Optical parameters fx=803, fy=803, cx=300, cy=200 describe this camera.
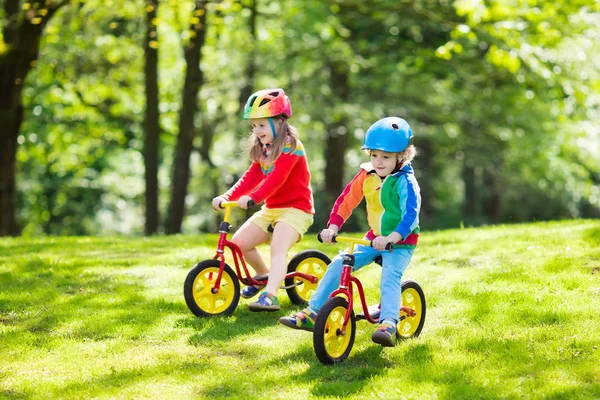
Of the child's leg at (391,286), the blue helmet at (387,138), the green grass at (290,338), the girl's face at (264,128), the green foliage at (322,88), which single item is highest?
the green foliage at (322,88)

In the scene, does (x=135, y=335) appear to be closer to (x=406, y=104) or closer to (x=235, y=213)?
(x=406, y=104)

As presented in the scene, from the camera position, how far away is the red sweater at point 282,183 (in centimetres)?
660

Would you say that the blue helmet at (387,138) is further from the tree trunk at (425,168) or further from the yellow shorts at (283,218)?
the tree trunk at (425,168)

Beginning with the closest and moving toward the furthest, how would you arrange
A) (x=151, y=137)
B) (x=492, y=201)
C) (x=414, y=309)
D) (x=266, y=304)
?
(x=414, y=309), (x=266, y=304), (x=151, y=137), (x=492, y=201)

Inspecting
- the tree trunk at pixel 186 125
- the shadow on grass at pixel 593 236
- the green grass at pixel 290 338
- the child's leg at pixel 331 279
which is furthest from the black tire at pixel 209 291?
the tree trunk at pixel 186 125

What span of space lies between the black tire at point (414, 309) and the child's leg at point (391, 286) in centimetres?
39

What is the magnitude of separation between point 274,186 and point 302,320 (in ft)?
4.52

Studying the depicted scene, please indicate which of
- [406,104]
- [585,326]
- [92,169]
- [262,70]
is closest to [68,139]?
[92,169]

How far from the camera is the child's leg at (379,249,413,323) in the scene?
18.4ft

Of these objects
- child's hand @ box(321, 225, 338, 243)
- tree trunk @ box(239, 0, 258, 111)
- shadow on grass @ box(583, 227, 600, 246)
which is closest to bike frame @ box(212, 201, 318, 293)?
child's hand @ box(321, 225, 338, 243)

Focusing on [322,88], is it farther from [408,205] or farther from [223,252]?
[408,205]

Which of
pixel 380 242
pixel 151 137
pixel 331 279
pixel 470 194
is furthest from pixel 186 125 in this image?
pixel 470 194

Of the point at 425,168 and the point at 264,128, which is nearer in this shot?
the point at 264,128

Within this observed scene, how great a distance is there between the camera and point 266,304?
6.52 meters
